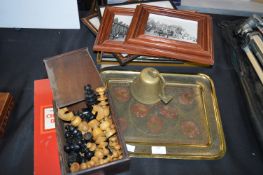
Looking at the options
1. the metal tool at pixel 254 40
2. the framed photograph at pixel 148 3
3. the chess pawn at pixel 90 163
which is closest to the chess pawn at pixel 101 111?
the chess pawn at pixel 90 163

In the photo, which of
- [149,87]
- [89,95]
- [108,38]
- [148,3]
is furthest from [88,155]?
[148,3]

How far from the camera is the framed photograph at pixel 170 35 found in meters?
0.82

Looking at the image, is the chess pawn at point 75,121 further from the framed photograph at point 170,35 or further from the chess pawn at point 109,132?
the framed photograph at point 170,35

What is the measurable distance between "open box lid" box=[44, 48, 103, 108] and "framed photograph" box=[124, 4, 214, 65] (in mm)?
135

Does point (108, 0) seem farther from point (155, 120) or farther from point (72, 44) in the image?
point (155, 120)

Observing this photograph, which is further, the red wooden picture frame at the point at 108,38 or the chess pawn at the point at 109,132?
the red wooden picture frame at the point at 108,38

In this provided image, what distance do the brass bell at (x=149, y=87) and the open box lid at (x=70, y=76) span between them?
118 mm

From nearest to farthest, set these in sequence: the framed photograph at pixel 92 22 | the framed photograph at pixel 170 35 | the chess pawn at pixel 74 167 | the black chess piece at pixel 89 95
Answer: the chess pawn at pixel 74 167 → the black chess piece at pixel 89 95 → the framed photograph at pixel 170 35 → the framed photograph at pixel 92 22

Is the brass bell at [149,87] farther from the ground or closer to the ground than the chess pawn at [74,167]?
farther from the ground

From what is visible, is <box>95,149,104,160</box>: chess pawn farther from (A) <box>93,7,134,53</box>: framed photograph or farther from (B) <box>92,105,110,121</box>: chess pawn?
(A) <box>93,7,134,53</box>: framed photograph

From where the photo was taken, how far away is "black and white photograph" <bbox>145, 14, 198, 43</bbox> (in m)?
0.86

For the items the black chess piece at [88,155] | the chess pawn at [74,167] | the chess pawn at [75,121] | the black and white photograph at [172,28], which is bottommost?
the black chess piece at [88,155]

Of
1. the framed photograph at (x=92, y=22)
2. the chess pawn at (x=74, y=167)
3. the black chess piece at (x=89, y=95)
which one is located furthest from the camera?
the framed photograph at (x=92, y=22)

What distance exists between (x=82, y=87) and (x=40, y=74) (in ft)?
0.74
